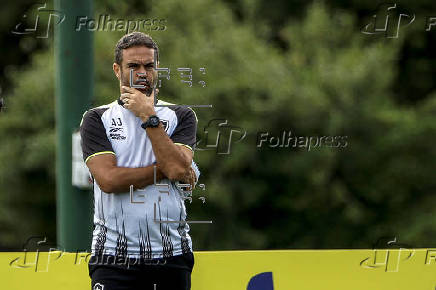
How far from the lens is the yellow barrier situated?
4.77 metres

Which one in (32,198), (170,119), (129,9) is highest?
(129,9)

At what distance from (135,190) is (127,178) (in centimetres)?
7

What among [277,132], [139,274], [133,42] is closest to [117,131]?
[133,42]

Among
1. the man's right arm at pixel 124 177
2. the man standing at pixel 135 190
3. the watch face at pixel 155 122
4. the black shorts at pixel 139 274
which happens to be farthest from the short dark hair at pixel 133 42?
the black shorts at pixel 139 274

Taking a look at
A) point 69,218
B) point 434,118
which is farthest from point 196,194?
point 69,218

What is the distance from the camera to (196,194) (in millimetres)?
9477

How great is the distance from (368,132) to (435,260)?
5680 millimetres

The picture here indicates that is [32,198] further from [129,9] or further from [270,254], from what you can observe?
[270,254]

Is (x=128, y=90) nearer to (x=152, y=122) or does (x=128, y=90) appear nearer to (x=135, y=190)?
(x=152, y=122)

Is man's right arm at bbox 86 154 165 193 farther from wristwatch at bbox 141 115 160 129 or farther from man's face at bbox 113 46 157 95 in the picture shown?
man's face at bbox 113 46 157 95

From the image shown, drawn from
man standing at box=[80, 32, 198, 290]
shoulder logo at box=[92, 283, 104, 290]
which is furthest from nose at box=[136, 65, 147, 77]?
shoulder logo at box=[92, 283, 104, 290]

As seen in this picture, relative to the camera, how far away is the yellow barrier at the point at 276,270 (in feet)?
15.6

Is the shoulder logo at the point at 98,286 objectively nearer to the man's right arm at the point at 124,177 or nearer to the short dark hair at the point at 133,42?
the man's right arm at the point at 124,177

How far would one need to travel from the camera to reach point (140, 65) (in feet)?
12.3
